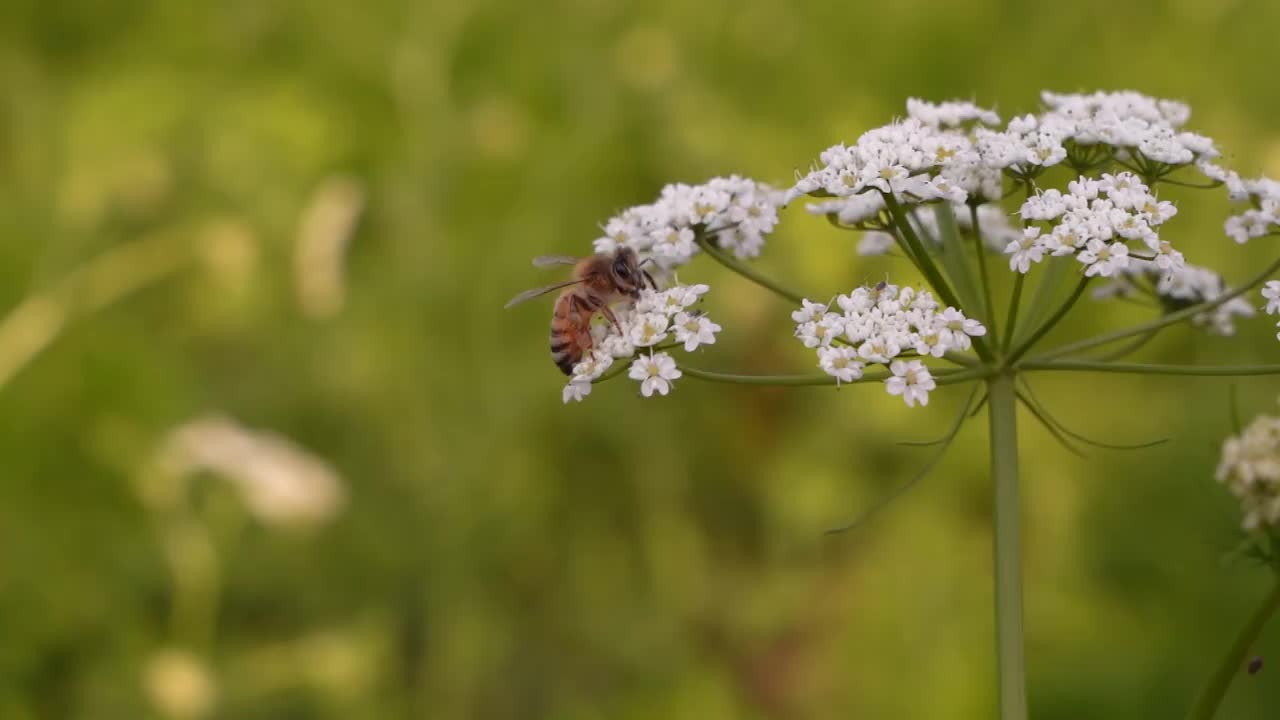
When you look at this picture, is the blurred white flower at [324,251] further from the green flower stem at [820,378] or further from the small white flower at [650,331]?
the green flower stem at [820,378]

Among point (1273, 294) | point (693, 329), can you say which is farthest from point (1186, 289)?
point (693, 329)

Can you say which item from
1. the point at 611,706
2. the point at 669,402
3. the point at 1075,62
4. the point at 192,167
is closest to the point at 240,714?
the point at 611,706

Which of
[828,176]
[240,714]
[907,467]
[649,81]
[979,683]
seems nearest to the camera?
[828,176]

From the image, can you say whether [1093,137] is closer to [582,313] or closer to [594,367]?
[594,367]

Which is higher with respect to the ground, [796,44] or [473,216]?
[796,44]

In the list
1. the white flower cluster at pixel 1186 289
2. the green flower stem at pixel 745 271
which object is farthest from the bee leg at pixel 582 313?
the white flower cluster at pixel 1186 289

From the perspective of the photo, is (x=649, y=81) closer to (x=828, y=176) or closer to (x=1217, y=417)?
(x=1217, y=417)

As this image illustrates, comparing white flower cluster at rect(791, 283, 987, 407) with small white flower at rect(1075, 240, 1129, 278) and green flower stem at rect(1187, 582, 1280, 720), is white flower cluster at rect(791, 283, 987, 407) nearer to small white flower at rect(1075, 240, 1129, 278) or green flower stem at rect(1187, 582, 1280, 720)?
small white flower at rect(1075, 240, 1129, 278)
